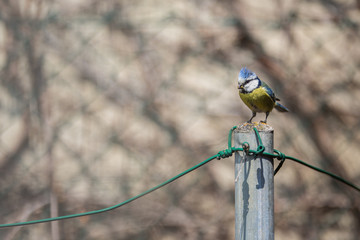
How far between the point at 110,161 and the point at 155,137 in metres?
0.23

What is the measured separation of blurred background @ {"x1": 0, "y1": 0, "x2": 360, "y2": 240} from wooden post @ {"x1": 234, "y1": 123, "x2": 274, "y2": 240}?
1149mm

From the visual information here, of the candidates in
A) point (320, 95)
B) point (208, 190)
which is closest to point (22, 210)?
point (208, 190)

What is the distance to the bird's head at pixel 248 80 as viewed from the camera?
136 cm

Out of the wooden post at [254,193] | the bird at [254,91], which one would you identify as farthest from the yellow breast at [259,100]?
the wooden post at [254,193]

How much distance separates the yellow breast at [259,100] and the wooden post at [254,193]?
27cm

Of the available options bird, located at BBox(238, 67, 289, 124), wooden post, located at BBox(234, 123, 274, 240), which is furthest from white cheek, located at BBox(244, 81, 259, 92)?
wooden post, located at BBox(234, 123, 274, 240)

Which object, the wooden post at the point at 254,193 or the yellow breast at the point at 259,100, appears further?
the yellow breast at the point at 259,100

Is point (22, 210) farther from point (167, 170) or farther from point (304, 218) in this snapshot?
point (304, 218)

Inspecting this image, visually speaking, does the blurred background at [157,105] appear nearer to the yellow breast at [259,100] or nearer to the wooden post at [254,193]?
the yellow breast at [259,100]

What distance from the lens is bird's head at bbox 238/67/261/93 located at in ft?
4.48

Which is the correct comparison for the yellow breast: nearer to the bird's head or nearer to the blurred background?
the bird's head

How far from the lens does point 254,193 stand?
111 cm

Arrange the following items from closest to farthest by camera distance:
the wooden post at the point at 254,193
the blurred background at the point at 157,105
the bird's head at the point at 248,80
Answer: the wooden post at the point at 254,193
the bird's head at the point at 248,80
the blurred background at the point at 157,105

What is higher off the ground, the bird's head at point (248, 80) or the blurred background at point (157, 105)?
the blurred background at point (157, 105)
